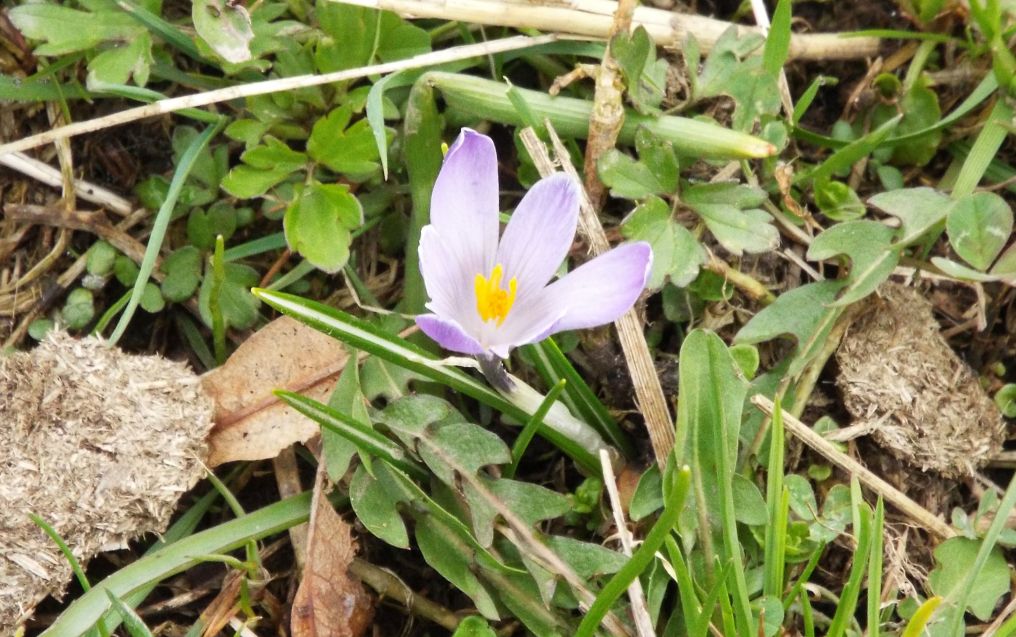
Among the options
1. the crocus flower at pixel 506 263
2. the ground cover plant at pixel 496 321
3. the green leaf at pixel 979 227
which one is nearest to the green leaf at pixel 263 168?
the ground cover plant at pixel 496 321

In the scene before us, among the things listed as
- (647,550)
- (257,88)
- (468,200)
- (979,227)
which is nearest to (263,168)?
(257,88)

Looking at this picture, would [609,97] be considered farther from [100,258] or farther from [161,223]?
[100,258]

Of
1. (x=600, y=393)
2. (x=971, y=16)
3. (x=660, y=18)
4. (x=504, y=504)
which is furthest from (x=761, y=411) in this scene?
(x=971, y=16)

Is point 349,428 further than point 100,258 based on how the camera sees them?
No

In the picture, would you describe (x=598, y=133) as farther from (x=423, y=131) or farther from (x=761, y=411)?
(x=761, y=411)

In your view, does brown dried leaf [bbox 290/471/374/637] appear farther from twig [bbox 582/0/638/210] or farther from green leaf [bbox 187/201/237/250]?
twig [bbox 582/0/638/210]

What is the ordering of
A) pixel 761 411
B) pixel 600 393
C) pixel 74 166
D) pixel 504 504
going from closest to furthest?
pixel 504 504 → pixel 761 411 → pixel 600 393 → pixel 74 166

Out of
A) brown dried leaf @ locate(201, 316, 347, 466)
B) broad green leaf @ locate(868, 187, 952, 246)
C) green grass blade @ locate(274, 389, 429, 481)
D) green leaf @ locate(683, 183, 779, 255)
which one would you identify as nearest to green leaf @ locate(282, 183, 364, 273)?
brown dried leaf @ locate(201, 316, 347, 466)
